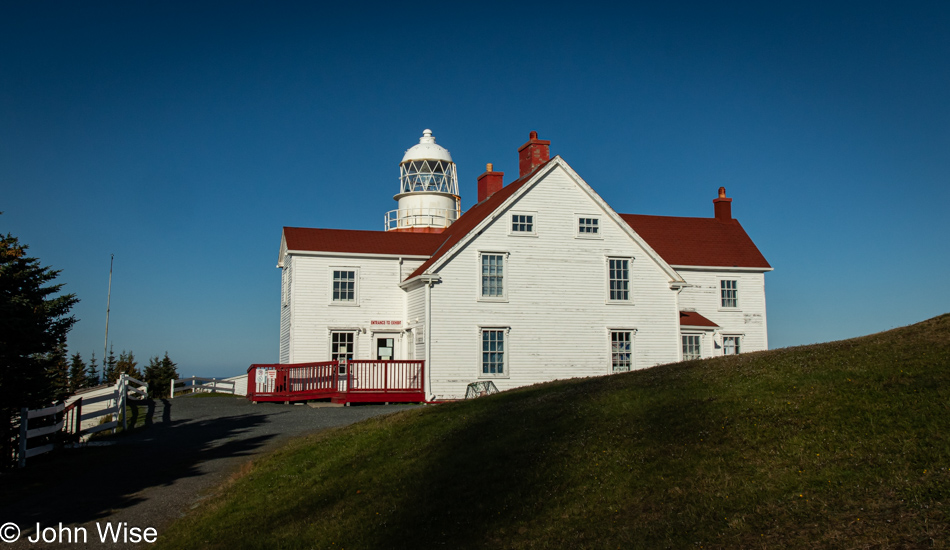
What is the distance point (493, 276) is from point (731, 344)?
11928mm

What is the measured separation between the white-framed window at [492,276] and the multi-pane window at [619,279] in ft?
14.0

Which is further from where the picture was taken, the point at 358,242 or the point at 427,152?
Answer: the point at 427,152

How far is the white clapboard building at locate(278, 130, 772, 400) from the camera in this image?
27484 millimetres

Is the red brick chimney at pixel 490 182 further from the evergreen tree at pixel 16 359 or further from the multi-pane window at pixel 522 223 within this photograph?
the evergreen tree at pixel 16 359

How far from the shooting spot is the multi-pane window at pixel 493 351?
90.1ft

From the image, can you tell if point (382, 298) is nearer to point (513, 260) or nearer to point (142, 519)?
point (513, 260)

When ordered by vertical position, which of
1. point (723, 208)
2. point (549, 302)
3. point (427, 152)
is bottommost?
point (549, 302)

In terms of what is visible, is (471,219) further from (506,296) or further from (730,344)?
(730,344)

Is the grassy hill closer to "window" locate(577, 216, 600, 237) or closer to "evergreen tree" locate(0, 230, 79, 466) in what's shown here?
"evergreen tree" locate(0, 230, 79, 466)

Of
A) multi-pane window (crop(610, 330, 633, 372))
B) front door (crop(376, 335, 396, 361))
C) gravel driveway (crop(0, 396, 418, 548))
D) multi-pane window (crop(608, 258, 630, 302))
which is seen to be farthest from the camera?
front door (crop(376, 335, 396, 361))

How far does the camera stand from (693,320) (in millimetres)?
31641

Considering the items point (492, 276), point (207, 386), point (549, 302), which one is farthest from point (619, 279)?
point (207, 386)

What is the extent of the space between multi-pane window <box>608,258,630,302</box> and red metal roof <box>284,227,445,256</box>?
7422mm

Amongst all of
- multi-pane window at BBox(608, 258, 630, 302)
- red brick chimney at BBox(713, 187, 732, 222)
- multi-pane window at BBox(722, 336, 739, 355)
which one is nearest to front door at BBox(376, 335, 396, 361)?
multi-pane window at BBox(608, 258, 630, 302)
